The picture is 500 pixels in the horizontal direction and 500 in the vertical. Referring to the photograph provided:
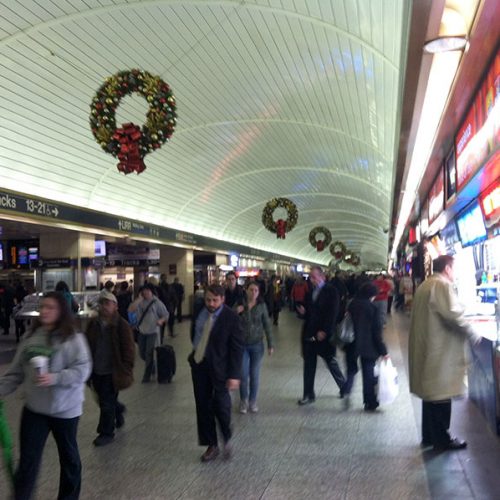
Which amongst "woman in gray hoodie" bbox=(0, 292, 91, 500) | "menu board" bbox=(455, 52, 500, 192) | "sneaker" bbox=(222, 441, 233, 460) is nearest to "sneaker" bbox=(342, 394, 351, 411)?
"sneaker" bbox=(222, 441, 233, 460)

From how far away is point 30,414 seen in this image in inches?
142

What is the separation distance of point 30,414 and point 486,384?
4.34m

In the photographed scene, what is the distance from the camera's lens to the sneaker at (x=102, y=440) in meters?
5.47

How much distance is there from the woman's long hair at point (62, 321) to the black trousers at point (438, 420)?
2.99m

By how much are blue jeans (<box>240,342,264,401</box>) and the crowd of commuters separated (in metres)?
0.01

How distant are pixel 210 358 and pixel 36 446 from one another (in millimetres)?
1721

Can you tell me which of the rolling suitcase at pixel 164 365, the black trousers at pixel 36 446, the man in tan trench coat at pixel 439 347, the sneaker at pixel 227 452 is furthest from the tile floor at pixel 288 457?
the rolling suitcase at pixel 164 365

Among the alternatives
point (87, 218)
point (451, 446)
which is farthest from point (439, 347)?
point (87, 218)

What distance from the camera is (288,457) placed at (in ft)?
16.3

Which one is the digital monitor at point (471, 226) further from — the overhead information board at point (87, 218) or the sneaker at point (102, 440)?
the overhead information board at point (87, 218)

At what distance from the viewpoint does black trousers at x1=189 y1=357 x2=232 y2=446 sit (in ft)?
16.4

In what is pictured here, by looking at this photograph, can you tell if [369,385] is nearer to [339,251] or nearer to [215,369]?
[215,369]

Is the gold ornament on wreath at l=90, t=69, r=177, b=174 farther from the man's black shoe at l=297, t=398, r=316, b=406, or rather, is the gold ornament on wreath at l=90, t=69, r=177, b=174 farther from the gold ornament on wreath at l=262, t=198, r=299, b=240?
the gold ornament on wreath at l=262, t=198, r=299, b=240

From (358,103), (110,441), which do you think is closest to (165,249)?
(358,103)
